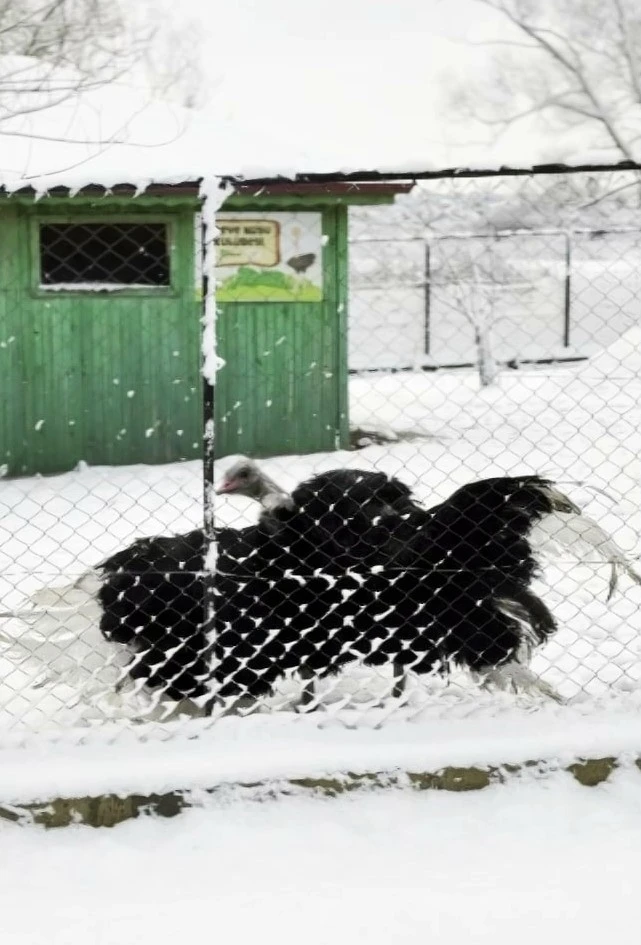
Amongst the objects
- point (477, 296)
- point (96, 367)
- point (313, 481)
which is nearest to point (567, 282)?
point (477, 296)

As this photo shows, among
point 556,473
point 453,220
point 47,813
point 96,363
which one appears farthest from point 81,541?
point 453,220

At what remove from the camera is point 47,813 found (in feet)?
11.6

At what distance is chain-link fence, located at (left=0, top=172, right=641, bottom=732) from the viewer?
4062 millimetres

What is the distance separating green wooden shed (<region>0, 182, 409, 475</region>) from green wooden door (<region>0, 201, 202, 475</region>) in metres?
0.01

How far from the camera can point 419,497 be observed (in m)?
8.89

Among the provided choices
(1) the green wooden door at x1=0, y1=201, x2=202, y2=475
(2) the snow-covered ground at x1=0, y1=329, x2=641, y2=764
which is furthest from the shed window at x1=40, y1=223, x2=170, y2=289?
(2) the snow-covered ground at x1=0, y1=329, x2=641, y2=764

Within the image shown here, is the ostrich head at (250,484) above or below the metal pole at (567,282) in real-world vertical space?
below

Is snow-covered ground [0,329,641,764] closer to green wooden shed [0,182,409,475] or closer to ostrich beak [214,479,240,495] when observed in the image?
green wooden shed [0,182,409,475]

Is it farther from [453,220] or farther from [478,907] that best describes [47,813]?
[453,220]

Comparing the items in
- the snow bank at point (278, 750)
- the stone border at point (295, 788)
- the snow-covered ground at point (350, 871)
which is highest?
the snow bank at point (278, 750)

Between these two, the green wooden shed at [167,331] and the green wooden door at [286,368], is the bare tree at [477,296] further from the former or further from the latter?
the green wooden shed at [167,331]

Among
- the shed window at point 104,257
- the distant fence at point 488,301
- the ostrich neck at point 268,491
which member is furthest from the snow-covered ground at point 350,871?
the distant fence at point 488,301

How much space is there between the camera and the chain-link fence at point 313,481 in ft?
13.3

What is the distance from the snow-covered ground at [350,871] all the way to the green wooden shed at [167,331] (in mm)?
7287
